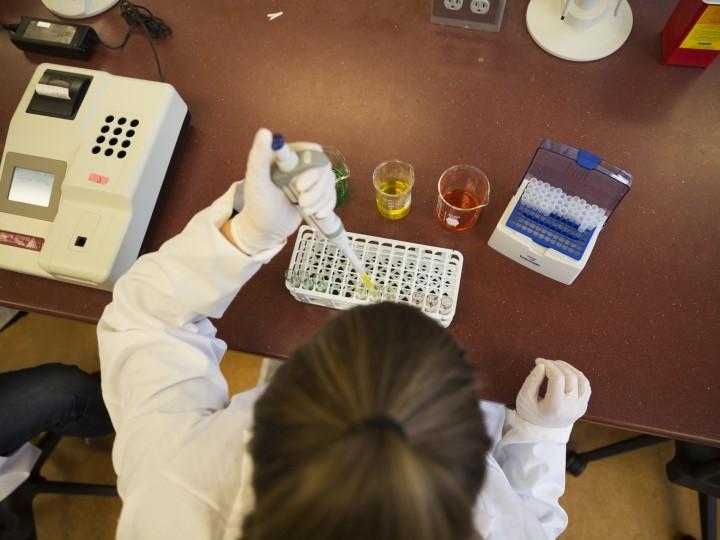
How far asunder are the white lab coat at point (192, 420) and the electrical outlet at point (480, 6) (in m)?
0.64

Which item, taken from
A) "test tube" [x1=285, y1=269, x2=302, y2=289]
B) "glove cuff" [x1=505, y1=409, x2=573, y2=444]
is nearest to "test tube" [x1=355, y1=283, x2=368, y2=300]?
"test tube" [x1=285, y1=269, x2=302, y2=289]

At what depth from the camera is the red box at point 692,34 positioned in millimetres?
923

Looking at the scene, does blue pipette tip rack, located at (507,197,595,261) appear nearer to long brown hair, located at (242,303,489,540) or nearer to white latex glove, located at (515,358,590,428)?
white latex glove, located at (515,358,590,428)

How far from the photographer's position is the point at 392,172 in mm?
995

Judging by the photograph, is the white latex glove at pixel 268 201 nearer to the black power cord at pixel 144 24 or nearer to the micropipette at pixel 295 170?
the micropipette at pixel 295 170

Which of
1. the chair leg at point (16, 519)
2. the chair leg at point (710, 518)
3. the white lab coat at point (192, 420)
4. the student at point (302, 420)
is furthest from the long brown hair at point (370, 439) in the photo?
the chair leg at point (710, 518)

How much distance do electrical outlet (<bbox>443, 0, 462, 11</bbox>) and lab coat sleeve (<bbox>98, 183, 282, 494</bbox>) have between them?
0.62 m

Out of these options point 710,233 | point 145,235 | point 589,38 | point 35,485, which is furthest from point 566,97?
point 35,485

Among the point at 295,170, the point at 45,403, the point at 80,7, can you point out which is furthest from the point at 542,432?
the point at 80,7

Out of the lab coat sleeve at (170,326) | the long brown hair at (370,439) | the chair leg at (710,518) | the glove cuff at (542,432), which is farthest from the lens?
the chair leg at (710,518)

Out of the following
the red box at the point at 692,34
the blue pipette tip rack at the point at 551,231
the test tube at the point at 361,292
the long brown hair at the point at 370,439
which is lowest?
the test tube at the point at 361,292

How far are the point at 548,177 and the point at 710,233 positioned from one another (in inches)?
12.0

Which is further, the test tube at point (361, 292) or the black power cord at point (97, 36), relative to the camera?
the black power cord at point (97, 36)

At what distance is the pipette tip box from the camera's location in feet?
2.85
